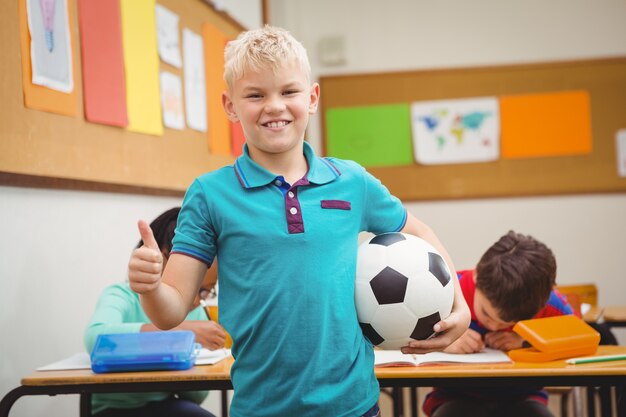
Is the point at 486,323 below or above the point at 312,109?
below

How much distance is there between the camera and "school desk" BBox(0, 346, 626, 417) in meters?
1.75

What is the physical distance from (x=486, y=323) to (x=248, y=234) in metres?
1.13

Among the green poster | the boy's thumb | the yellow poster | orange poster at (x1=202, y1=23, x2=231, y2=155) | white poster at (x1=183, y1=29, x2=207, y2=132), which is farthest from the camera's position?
the green poster

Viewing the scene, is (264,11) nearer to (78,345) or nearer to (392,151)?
(392,151)

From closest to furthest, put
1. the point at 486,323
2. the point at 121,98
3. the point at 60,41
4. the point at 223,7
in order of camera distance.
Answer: the point at 486,323 → the point at 60,41 → the point at 121,98 → the point at 223,7

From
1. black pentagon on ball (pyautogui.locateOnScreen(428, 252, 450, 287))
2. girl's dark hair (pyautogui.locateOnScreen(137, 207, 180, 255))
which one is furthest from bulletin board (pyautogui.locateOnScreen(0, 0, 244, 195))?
black pentagon on ball (pyautogui.locateOnScreen(428, 252, 450, 287))

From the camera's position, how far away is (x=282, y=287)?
4.20 feet

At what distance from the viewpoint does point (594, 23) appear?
4.96 meters

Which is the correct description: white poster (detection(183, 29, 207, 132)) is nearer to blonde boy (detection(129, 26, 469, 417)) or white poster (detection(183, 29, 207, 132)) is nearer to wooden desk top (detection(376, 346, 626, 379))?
wooden desk top (detection(376, 346, 626, 379))

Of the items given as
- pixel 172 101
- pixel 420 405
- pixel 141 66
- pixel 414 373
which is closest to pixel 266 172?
pixel 414 373

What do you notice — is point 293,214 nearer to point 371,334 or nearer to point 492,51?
point 371,334

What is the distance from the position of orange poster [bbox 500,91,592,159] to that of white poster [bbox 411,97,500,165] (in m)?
0.08

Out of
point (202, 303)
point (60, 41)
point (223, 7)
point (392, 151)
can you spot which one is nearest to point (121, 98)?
point (60, 41)

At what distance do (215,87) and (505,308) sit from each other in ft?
7.29
